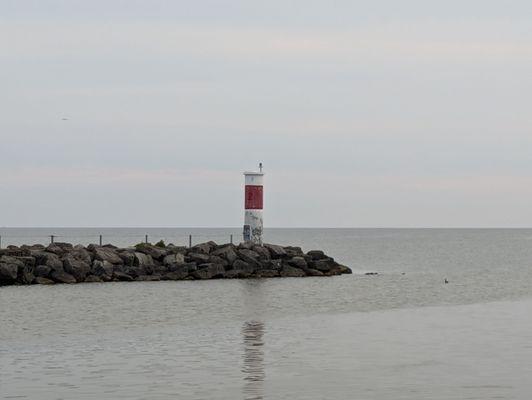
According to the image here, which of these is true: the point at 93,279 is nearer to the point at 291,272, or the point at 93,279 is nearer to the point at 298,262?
the point at 291,272

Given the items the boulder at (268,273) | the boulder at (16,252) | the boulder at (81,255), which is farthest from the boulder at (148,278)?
the boulder at (268,273)

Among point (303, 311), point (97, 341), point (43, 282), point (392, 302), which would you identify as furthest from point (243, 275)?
point (97, 341)

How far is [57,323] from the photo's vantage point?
2792 centimetres

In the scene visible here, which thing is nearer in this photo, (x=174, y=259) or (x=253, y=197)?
(x=174, y=259)

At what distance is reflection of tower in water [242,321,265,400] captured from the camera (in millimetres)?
16156

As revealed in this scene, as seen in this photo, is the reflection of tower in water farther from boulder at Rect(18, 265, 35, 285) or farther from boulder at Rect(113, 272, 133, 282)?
boulder at Rect(113, 272, 133, 282)

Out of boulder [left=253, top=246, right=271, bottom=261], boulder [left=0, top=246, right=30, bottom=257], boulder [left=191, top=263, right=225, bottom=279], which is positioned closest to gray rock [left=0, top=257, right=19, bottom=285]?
boulder [left=0, top=246, right=30, bottom=257]

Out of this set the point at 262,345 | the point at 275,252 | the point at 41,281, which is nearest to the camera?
the point at 262,345

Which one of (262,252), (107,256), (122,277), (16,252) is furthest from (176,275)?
(16,252)

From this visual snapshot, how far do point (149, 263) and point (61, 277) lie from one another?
5.32 metres

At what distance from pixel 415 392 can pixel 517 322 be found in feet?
39.3

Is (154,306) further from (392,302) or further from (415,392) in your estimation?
(415,392)

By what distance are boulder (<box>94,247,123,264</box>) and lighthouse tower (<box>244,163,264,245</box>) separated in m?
7.54

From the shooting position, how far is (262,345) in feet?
72.9
